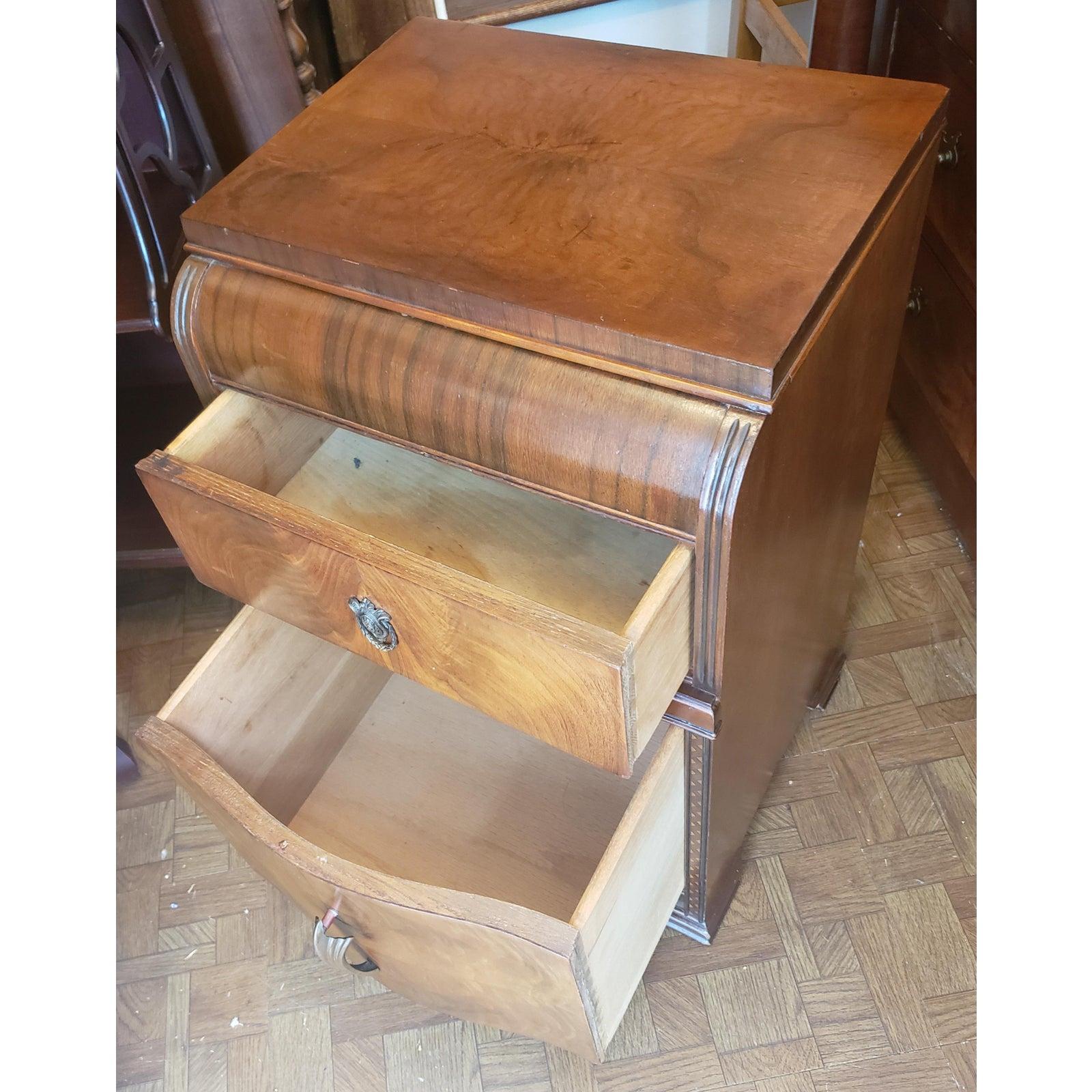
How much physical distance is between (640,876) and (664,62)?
568mm

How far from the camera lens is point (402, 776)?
0.88 m

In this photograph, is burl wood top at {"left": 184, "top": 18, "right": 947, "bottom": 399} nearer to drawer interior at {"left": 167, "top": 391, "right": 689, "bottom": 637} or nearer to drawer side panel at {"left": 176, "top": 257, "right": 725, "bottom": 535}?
drawer side panel at {"left": 176, "top": 257, "right": 725, "bottom": 535}

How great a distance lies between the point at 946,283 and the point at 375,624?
2.41 ft

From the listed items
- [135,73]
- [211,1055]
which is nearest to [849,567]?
[211,1055]

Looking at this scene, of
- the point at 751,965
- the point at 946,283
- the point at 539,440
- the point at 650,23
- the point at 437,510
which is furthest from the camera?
the point at 650,23

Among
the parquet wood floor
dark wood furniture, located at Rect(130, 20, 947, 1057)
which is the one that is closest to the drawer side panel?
dark wood furniture, located at Rect(130, 20, 947, 1057)

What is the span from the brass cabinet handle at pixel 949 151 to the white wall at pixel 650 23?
1.11ft

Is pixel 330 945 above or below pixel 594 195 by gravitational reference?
below

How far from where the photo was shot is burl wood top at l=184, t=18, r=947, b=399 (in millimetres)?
530

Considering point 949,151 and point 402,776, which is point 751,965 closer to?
point 402,776

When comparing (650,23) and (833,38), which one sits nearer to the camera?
(833,38)

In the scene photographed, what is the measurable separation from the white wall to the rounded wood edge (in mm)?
882

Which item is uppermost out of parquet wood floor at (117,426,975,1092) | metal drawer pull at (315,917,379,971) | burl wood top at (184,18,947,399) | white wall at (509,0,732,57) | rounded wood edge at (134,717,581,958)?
burl wood top at (184,18,947,399)

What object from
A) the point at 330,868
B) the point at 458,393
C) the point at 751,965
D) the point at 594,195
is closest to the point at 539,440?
the point at 458,393
